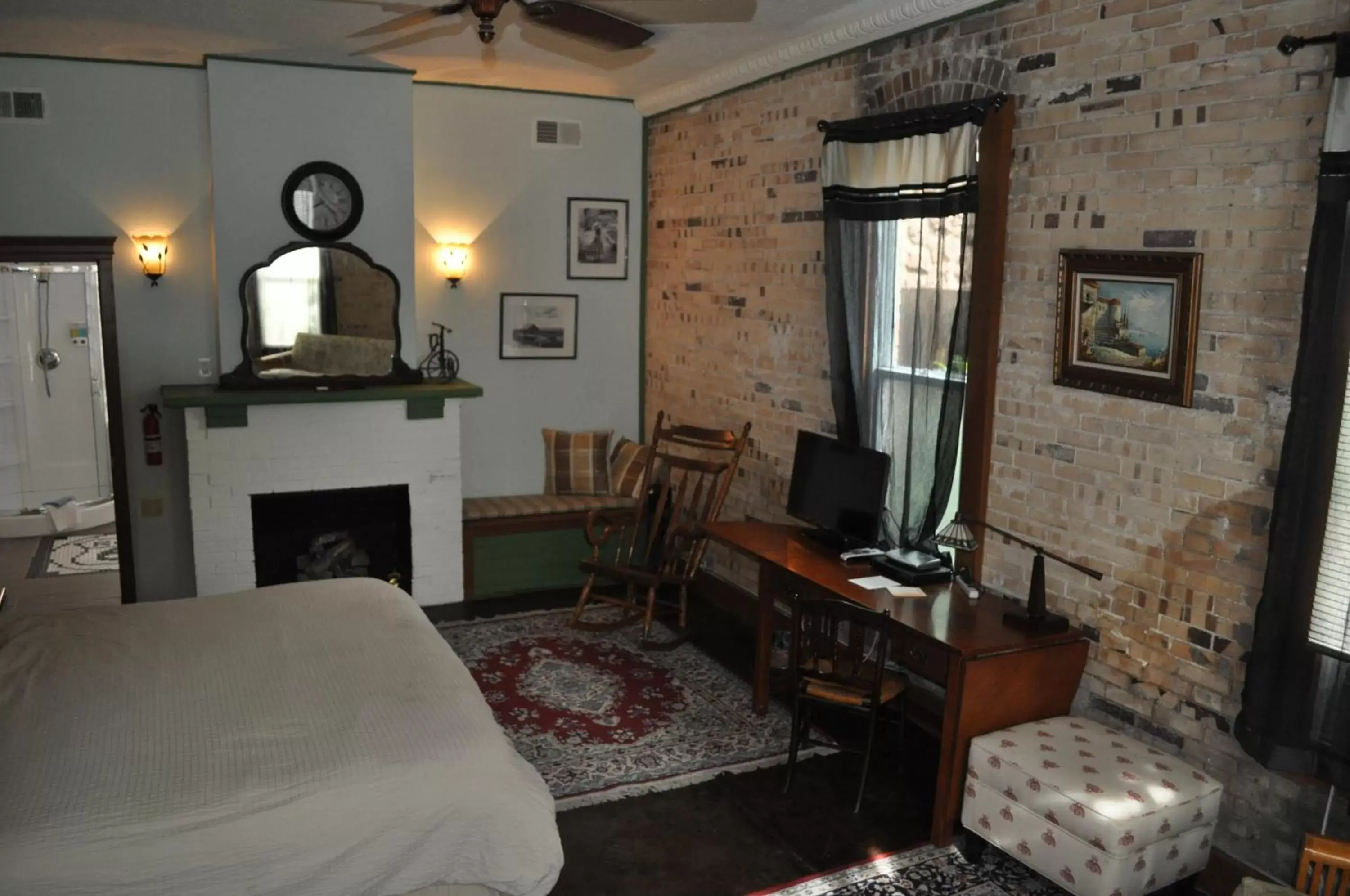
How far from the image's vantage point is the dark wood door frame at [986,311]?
12.4ft

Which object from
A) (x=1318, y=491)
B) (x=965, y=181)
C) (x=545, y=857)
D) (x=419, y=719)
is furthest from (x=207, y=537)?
(x=1318, y=491)

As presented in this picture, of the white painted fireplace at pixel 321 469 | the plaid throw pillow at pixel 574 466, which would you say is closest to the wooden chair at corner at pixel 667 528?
the plaid throw pillow at pixel 574 466

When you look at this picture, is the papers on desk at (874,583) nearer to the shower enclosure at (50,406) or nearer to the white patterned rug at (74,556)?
the white patterned rug at (74,556)

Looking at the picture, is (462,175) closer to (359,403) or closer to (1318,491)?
(359,403)

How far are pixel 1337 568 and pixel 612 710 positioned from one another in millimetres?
2840

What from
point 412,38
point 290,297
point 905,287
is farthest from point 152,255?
point 905,287

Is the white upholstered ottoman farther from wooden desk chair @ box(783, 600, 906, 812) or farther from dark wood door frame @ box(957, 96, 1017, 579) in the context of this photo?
dark wood door frame @ box(957, 96, 1017, 579)

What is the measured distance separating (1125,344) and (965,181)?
91 cm

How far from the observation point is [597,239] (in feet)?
21.7

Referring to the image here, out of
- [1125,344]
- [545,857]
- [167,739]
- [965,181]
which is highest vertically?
[965,181]

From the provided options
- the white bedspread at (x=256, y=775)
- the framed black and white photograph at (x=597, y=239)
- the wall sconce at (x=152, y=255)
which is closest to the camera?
the white bedspread at (x=256, y=775)

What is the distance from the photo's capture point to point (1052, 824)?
304cm

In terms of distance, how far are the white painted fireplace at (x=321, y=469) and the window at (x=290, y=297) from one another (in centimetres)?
44

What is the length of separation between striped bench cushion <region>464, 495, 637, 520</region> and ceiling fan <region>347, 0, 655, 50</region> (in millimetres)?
3005
